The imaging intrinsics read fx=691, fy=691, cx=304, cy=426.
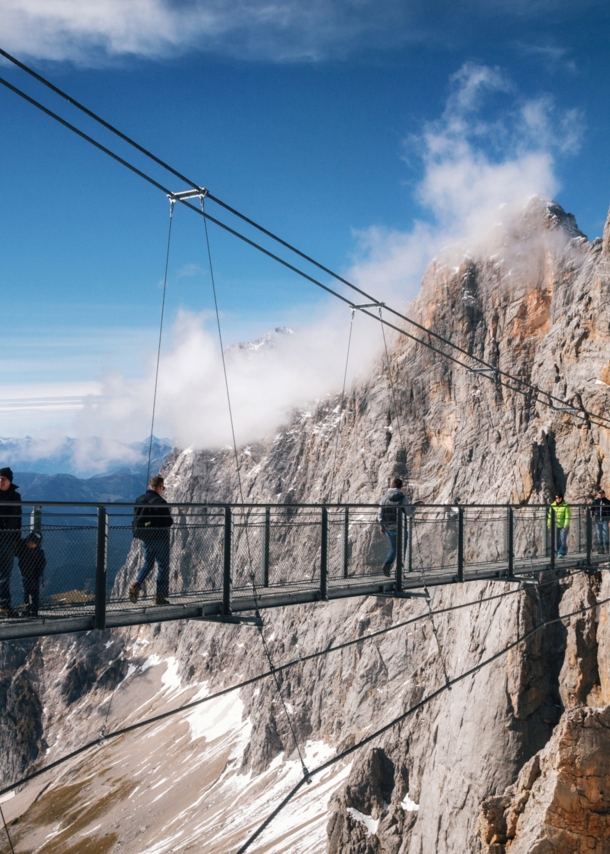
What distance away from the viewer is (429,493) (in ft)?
209

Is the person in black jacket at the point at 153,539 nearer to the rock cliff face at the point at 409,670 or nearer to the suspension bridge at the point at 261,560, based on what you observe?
the suspension bridge at the point at 261,560

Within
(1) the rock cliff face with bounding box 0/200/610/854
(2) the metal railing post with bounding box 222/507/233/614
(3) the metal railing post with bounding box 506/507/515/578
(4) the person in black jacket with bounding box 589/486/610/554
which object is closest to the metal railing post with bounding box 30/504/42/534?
(2) the metal railing post with bounding box 222/507/233/614

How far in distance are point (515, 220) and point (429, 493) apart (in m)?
27.6

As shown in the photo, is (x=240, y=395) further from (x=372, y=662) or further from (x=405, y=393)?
(x=372, y=662)

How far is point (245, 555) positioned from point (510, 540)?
5.64 meters

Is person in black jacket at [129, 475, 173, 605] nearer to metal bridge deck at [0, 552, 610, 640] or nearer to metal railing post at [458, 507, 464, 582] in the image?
metal bridge deck at [0, 552, 610, 640]

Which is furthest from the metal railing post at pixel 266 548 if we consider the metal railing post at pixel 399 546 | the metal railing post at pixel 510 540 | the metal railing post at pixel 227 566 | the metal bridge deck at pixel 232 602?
the metal railing post at pixel 510 540

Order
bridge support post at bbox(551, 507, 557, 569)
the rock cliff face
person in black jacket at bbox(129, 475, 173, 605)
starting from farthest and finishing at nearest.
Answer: the rock cliff face → bridge support post at bbox(551, 507, 557, 569) → person in black jacket at bbox(129, 475, 173, 605)

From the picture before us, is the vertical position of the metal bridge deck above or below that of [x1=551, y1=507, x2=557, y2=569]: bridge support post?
below

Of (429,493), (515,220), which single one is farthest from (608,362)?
(515,220)

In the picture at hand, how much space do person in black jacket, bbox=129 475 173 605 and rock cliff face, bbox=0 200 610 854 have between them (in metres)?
12.7

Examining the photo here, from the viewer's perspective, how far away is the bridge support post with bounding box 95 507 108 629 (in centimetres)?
709

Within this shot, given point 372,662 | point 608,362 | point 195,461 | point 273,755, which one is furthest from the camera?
point 195,461

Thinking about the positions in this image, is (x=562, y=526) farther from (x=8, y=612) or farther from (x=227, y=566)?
(x=8, y=612)
